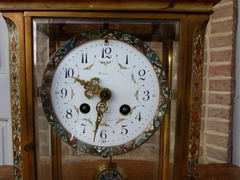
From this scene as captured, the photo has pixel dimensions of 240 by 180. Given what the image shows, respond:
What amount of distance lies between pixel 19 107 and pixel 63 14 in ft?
0.93

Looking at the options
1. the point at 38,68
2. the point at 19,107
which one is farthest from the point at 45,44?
the point at 19,107

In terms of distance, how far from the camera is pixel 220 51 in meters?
1.17

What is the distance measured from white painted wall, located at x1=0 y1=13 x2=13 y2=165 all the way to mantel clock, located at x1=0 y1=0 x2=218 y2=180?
2.49 feet

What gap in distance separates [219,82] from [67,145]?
0.82 metres

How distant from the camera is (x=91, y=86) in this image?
26.3 inches

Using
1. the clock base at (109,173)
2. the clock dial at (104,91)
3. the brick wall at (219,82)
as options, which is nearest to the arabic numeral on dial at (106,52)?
the clock dial at (104,91)

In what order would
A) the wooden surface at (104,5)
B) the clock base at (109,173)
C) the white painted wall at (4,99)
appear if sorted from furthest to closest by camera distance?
1. the white painted wall at (4,99)
2. the clock base at (109,173)
3. the wooden surface at (104,5)

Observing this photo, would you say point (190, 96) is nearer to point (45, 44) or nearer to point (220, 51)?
point (45, 44)

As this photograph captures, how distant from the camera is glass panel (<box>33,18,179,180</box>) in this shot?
0.67m

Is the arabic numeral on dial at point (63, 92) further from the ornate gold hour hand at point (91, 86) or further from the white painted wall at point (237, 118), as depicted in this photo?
the white painted wall at point (237, 118)

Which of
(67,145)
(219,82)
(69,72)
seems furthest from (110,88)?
(219,82)

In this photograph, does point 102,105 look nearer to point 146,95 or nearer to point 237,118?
point 146,95

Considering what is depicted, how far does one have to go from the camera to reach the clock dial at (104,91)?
673 mm

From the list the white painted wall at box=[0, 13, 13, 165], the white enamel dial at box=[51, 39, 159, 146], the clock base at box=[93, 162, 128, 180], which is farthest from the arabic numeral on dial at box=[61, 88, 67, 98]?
the white painted wall at box=[0, 13, 13, 165]
